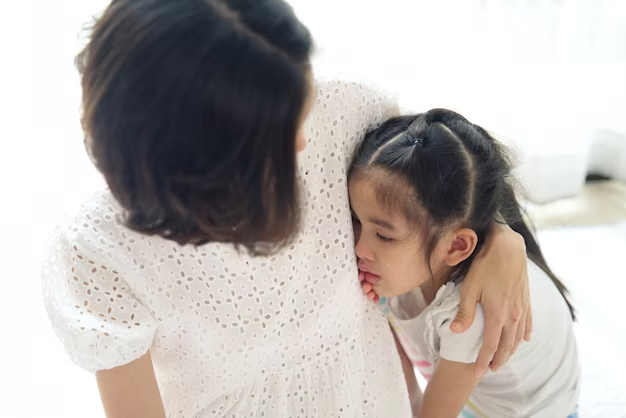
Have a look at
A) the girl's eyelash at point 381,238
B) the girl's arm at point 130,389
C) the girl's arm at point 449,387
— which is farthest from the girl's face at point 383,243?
the girl's arm at point 130,389

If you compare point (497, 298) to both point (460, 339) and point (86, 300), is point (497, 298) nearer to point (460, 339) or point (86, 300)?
point (460, 339)

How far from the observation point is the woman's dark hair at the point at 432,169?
0.64 metres

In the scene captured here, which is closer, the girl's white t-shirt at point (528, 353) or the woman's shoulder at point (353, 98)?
the woman's shoulder at point (353, 98)

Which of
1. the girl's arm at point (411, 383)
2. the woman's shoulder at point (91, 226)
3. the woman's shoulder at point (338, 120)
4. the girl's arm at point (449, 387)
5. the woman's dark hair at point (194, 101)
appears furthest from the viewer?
the girl's arm at point (411, 383)

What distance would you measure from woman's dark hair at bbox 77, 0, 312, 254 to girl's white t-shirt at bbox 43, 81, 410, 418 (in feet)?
0.33

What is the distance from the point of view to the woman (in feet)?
1.24

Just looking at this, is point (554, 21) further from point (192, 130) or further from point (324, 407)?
point (192, 130)

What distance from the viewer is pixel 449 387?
75 cm

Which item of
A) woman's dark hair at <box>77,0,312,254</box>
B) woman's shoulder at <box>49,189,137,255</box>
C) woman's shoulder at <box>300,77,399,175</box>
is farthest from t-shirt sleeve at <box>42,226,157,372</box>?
woman's shoulder at <box>300,77,399,175</box>

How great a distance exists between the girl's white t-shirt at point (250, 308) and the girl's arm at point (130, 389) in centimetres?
2

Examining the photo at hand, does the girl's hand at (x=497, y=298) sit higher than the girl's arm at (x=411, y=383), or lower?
higher

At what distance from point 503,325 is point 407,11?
0.75m

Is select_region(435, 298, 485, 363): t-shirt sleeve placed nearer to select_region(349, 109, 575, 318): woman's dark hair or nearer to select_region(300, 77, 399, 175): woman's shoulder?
select_region(349, 109, 575, 318): woman's dark hair

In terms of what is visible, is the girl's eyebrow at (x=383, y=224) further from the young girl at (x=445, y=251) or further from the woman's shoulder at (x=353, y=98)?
the woman's shoulder at (x=353, y=98)
